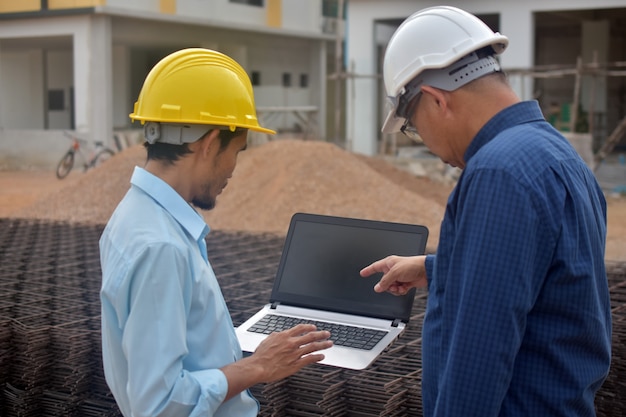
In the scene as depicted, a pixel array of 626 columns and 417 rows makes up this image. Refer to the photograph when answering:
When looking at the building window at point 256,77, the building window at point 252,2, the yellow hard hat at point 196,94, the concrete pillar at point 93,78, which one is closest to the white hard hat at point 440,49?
the yellow hard hat at point 196,94

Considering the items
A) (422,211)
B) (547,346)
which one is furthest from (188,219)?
(422,211)

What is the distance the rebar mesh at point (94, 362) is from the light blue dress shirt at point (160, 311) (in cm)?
95

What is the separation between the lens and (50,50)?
22.5 metres

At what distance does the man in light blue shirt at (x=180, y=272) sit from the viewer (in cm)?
170

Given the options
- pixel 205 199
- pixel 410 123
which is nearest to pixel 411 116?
pixel 410 123

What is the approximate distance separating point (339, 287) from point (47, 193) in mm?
13457

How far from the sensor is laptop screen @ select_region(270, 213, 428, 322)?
8.32 feet

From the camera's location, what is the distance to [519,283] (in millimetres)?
1556

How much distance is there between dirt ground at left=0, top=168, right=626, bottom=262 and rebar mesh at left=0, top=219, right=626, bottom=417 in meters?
6.64

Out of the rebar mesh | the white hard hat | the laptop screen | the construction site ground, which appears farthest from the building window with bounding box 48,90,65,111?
the white hard hat

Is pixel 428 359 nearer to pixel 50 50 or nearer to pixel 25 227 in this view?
pixel 25 227

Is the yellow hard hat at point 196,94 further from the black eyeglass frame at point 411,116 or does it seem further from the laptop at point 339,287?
the laptop at point 339,287

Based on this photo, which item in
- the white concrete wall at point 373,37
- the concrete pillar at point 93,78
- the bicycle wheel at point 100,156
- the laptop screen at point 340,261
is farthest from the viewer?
the concrete pillar at point 93,78

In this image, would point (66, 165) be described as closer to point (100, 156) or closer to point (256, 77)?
point (100, 156)
